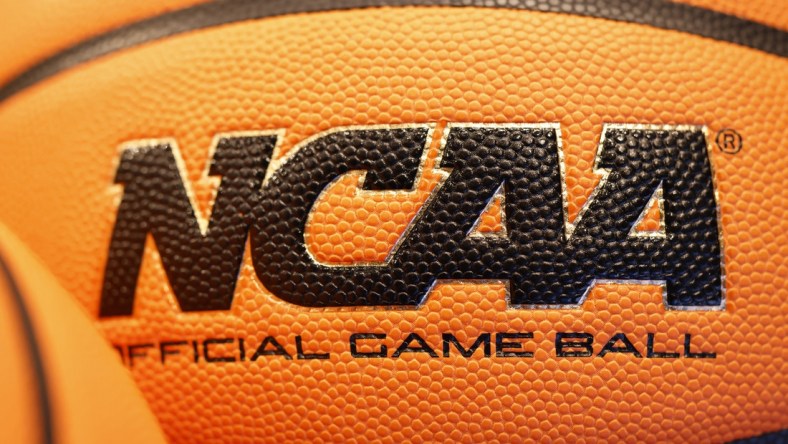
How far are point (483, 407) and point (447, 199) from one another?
0.64ft

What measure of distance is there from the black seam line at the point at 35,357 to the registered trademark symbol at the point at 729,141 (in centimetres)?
65

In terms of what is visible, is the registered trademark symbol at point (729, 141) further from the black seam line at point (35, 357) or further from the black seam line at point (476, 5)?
the black seam line at point (35, 357)

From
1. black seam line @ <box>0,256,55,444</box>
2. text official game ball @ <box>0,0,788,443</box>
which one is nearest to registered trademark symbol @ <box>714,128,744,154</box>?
text official game ball @ <box>0,0,788,443</box>

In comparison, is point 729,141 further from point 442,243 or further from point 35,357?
point 35,357

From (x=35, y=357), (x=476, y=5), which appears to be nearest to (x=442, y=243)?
(x=476, y=5)

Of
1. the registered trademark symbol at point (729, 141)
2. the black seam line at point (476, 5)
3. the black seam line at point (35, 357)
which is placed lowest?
the black seam line at point (35, 357)

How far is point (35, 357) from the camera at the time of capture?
1.60 ft

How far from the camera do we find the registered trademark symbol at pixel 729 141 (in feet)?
1.65

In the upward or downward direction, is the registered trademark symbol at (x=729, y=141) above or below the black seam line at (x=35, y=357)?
above

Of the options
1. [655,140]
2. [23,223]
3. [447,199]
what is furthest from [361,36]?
[23,223]

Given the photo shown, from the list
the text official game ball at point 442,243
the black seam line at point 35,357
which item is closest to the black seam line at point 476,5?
the text official game ball at point 442,243

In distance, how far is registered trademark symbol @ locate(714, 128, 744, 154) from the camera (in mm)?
502

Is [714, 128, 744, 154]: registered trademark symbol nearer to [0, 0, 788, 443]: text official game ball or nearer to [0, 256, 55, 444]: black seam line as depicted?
[0, 0, 788, 443]: text official game ball

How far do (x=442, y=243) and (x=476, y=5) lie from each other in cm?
24
